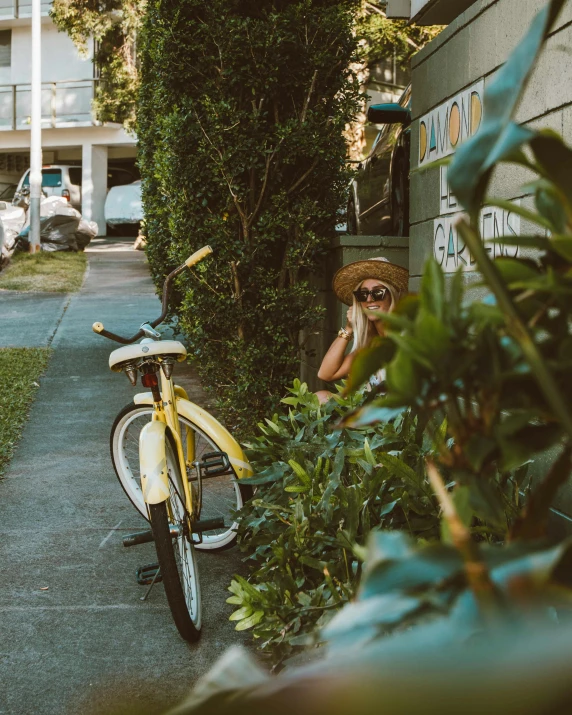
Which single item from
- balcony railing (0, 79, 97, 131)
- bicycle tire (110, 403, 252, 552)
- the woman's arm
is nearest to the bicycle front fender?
bicycle tire (110, 403, 252, 552)

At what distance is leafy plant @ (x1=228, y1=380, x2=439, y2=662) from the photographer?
9.50ft

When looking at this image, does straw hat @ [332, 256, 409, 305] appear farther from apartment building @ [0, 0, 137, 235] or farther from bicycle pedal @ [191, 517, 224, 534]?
apartment building @ [0, 0, 137, 235]

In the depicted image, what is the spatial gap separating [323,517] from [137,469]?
205cm

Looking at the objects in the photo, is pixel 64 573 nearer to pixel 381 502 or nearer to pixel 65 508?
pixel 65 508

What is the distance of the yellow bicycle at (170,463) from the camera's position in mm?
3305

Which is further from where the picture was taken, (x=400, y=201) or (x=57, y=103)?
(x=57, y=103)

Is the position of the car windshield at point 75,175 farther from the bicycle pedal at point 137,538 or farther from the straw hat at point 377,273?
the bicycle pedal at point 137,538

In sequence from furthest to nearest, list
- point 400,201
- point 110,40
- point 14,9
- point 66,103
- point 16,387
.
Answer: point 14,9 < point 66,103 < point 110,40 < point 16,387 < point 400,201

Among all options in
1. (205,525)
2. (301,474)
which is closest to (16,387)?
(205,525)

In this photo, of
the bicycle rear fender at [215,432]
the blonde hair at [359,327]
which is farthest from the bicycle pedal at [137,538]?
the blonde hair at [359,327]

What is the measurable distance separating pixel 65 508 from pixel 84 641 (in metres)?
1.62

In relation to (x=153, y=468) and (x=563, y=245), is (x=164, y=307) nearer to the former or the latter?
(x=153, y=468)

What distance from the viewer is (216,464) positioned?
4.08 metres

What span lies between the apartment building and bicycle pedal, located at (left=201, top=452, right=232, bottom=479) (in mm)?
24131
